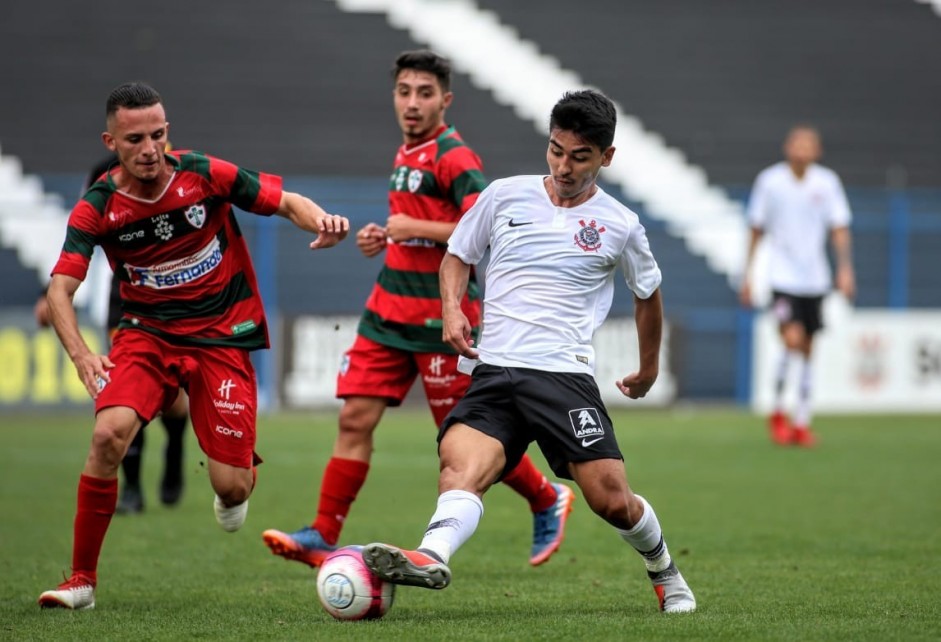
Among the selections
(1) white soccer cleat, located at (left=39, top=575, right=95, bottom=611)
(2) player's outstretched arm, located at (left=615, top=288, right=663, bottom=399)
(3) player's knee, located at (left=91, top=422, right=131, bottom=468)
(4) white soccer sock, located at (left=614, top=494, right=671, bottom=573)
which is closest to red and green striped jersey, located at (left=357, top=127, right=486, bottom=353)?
(2) player's outstretched arm, located at (left=615, top=288, right=663, bottom=399)

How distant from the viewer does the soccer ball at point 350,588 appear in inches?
190

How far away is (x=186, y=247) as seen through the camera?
228 inches

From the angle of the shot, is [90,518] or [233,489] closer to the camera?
[90,518]

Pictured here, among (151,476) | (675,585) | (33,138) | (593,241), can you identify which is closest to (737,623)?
(675,585)

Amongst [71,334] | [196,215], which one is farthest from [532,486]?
[71,334]

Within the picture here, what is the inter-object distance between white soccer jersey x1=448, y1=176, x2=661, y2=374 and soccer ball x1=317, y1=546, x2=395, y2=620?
0.87 metres

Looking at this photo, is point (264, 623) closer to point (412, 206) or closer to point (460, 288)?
point (460, 288)

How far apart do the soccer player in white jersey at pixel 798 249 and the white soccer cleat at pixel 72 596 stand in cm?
789

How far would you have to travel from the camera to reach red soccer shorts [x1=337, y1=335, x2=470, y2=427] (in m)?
6.55

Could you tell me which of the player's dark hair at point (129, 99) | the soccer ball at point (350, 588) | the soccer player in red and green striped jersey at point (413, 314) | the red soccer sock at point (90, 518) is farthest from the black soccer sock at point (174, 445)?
the soccer ball at point (350, 588)

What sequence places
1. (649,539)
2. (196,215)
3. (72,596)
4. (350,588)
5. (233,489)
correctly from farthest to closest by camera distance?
(233,489), (196,215), (72,596), (649,539), (350,588)

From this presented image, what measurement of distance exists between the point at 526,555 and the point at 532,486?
Result: 489 millimetres

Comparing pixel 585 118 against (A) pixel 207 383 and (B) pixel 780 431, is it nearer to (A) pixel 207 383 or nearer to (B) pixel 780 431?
(A) pixel 207 383

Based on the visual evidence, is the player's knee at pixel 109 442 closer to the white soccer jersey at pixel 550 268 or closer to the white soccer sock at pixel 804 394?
the white soccer jersey at pixel 550 268
